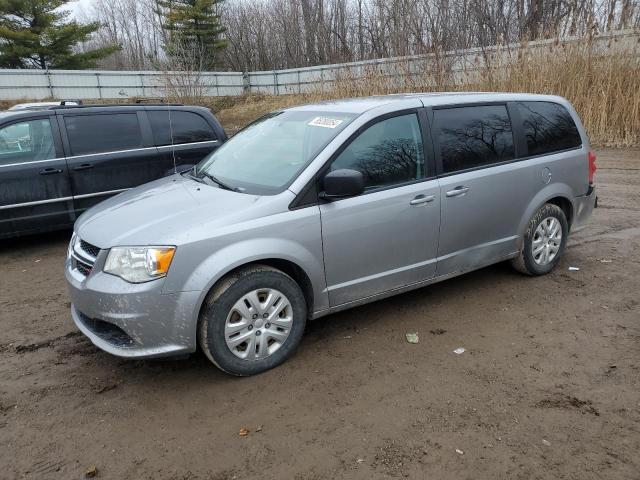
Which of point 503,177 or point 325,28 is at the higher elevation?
point 325,28

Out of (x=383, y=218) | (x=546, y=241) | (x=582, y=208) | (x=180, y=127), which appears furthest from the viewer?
(x=180, y=127)

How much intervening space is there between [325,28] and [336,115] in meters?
38.4

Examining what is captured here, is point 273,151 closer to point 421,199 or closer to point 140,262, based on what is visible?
point 421,199

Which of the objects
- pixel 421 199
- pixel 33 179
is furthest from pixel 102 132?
pixel 421 199

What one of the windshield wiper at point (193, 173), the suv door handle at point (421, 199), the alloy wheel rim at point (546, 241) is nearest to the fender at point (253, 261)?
the suv door handle at point (421, 199)

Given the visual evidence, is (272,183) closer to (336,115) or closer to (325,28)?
(336,115)

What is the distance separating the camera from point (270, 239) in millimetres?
3408

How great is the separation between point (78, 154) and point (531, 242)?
544 cm

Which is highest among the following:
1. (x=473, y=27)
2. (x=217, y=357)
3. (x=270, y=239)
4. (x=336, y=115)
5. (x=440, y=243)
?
(x=473, y=27)

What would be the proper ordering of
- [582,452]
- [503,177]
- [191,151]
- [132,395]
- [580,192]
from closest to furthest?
[582,452] → [132,395] → [503,177] → [580,192] → [191,151]

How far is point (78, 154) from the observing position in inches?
259

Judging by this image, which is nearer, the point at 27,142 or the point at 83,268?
the point at 83,268

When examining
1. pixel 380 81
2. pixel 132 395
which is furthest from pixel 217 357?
pixel 380 81

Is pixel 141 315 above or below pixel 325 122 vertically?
below
